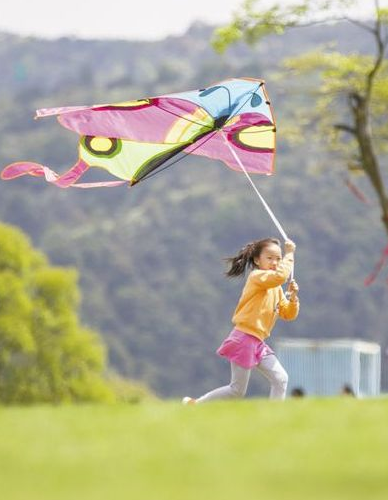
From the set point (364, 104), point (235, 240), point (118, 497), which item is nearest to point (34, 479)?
point (118, 497)

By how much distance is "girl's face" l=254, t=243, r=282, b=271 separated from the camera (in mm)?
11102

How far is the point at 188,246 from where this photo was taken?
154250 mm

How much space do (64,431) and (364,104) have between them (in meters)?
18.7

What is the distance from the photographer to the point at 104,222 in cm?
16025

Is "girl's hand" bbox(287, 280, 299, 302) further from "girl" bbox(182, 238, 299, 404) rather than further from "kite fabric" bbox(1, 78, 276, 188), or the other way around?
"kite fabric" bbox(1, 78, 276, 188)

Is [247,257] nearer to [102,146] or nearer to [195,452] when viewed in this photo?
[102,146]

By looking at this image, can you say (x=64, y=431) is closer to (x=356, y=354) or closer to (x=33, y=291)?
(x=356, y=354)

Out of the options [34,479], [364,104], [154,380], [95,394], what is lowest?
[154,380]

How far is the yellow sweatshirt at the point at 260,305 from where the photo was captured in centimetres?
1080

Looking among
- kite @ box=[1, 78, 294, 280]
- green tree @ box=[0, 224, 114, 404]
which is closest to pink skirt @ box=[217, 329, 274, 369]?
kite @ box=[1, 78, 294, 280]

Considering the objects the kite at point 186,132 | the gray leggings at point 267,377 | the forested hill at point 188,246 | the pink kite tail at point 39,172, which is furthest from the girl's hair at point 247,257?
the forested hill at point 188,246

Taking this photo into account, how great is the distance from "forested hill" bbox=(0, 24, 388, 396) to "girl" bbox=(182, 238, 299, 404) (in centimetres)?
11391

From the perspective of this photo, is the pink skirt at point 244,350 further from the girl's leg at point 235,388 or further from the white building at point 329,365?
the white building at point 329,365

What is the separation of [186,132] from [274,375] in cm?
357
